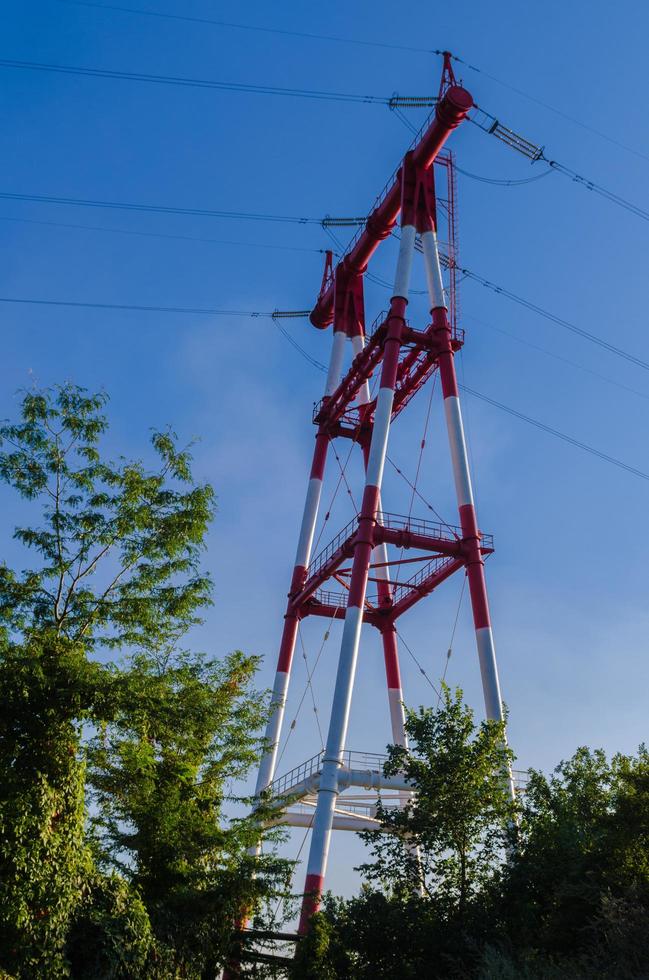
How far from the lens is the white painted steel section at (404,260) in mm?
27750

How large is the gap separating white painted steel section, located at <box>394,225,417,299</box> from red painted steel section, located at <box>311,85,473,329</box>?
2.17 m

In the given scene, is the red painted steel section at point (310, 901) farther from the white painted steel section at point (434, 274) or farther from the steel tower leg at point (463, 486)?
the white painted steel section at point (434, 274)

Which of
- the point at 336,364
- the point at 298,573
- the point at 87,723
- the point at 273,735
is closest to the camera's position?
the point at 87,723

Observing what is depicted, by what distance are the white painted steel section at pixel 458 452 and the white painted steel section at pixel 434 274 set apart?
3.59 m

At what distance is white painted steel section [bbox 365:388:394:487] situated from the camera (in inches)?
990

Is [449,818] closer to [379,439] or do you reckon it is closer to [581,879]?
[581,879]

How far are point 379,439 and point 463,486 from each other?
261cm

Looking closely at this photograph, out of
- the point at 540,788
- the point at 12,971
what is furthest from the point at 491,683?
the point at 12,971

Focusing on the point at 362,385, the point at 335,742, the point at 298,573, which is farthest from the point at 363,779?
the point at 362,385

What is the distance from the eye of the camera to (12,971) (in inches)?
559

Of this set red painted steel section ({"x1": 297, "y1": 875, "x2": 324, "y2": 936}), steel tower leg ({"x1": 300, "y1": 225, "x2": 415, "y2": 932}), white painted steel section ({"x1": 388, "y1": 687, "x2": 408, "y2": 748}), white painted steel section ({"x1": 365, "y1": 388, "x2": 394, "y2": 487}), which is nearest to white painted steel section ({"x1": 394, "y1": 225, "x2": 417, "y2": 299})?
steel tower leg ({"x1": 300, "y1": 225, "x2": 415, "y2": 932})

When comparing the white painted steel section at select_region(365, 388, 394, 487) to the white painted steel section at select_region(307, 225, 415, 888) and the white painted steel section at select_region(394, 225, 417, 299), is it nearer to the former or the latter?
the white painted steel section at select_region(307, 225, 415, 888)

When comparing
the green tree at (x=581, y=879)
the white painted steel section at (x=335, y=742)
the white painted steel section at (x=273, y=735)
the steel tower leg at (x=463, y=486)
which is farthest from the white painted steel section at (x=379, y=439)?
the green tree at (x=581, y=879)

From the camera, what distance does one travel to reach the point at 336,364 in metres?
33.0
